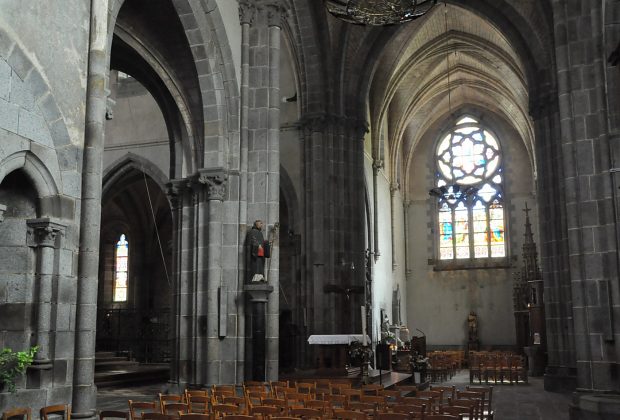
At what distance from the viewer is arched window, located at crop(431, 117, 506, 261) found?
38906mm

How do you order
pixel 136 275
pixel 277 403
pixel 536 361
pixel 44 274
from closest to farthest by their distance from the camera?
pixel 277 403, pixel 44 274, pixel 536 361, pixel 136 275

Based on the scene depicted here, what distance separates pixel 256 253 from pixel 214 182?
77.8 inches

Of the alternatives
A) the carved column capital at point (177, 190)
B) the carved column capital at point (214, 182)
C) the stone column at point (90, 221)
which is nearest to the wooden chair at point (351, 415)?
the stone column at point (90, 221)

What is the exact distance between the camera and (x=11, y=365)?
28.3 ft

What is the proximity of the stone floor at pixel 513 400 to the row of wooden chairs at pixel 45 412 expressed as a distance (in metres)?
5.67

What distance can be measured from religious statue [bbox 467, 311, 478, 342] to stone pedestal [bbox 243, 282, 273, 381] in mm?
24527

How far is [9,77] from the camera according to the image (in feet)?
29.2

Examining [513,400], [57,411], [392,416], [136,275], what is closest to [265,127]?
[57,411]

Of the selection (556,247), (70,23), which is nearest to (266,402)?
(70,23)

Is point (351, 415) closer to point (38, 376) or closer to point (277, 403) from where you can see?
point (277, 403)

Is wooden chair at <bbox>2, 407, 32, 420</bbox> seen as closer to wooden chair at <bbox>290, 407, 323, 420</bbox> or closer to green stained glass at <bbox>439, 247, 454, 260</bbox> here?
wooden chair at <bbox>290, 407, 323, 420</bbox>

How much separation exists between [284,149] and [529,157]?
19159mm

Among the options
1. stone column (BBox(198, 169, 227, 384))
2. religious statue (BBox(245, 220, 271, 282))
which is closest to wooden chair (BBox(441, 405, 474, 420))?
religious statue (BBox(245, 220, 271, 282))

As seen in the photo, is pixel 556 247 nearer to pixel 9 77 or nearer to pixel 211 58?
pixel 211 58
